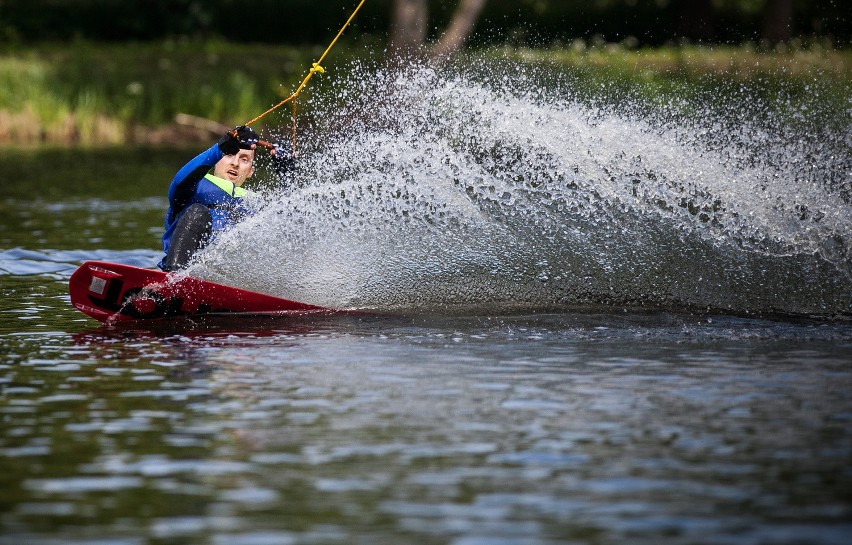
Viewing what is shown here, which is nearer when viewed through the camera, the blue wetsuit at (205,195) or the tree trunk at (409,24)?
the blue wetsuit at (205,195)

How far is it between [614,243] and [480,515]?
277 inches

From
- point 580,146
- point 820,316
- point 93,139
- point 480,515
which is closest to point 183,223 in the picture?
point 580,146

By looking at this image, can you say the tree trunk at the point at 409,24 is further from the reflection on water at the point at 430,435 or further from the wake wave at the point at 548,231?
the reflection on water at the point at 430,435

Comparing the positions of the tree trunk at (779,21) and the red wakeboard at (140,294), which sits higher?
the tree trunk at (779,21)

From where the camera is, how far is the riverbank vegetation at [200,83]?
27844 mm

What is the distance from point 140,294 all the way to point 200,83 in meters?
21.3

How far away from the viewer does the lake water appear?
19.2 ft

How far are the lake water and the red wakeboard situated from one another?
272 mm

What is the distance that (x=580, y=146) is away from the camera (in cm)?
1226

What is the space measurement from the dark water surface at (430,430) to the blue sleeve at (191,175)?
1185 millimetres

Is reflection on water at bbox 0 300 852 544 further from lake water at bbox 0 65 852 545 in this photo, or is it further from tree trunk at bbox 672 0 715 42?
tree trunk at bbox 672 0 715 42

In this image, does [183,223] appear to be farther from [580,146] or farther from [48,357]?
[580,146]

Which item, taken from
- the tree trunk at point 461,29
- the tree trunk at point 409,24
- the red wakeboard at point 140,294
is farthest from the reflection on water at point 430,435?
the tree trunk at point 461,29

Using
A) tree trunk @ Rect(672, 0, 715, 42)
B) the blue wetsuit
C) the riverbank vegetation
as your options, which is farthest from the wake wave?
tree trunk @ Rect(672, 0, 715, 42)
